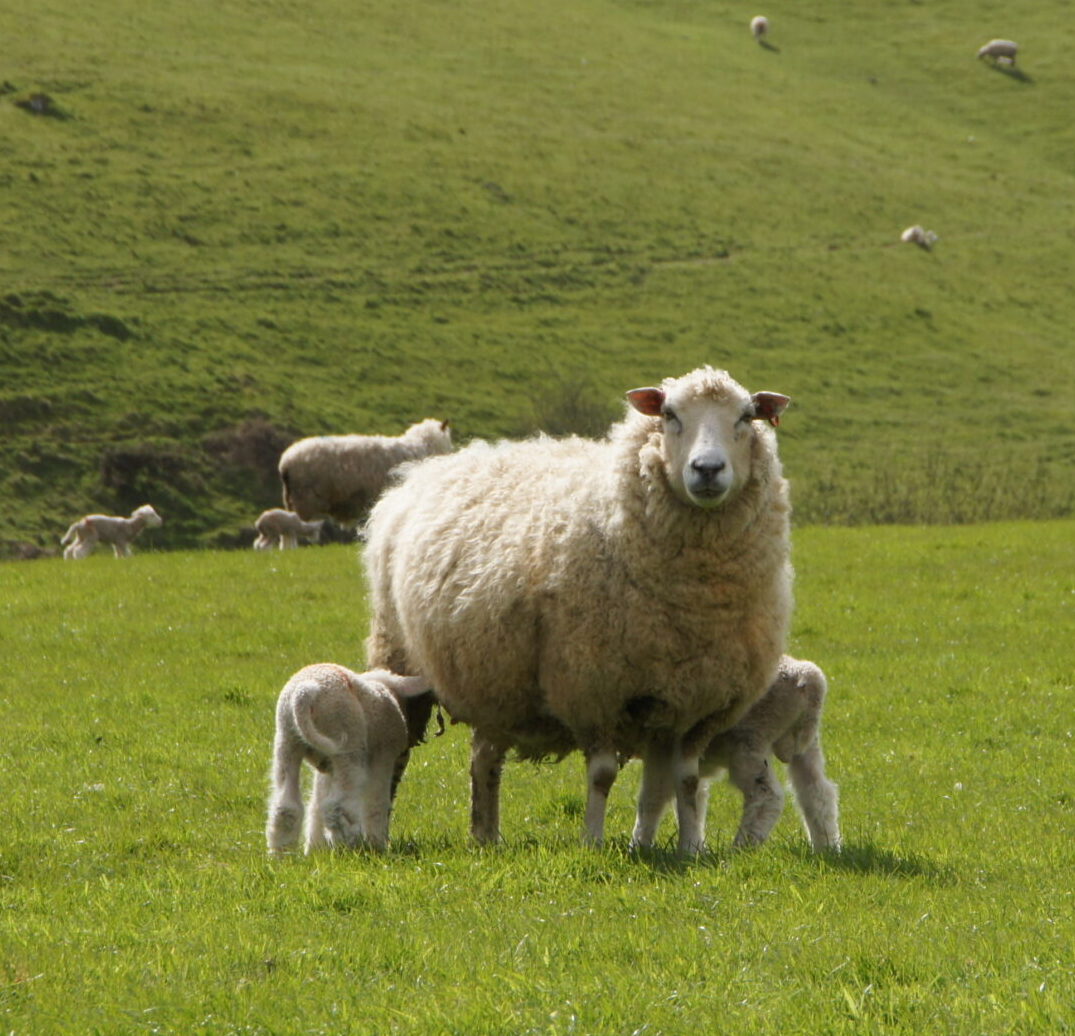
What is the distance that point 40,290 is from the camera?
45.2m

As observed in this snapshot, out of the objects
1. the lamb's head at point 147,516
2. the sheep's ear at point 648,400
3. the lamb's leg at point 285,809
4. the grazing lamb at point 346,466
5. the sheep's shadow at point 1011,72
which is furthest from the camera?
the sheep's shadow at point 1011,72

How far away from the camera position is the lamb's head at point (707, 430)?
307 inches

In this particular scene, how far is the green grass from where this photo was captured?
5246 millimetres

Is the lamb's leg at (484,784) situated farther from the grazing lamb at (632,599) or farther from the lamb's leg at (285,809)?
the lamb's leg at (285,809)

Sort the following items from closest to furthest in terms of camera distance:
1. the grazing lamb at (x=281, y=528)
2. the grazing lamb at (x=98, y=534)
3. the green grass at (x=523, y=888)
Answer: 1. the green grass at (x=523, y=888)
2. the grazing lamb at (x=98, y=534)
3. the grazing lamb at (x=281, y=528)

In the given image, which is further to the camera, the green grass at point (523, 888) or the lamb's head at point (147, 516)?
the lamb's head at point (147, 516)

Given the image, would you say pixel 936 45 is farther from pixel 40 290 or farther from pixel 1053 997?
pixel 1053 997

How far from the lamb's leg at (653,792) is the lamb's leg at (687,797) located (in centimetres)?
7

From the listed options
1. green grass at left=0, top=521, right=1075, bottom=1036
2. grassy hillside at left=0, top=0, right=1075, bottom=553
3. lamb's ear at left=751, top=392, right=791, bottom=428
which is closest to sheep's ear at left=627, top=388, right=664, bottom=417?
lamb's ear at left=751, top=392, right=791, bottom=428

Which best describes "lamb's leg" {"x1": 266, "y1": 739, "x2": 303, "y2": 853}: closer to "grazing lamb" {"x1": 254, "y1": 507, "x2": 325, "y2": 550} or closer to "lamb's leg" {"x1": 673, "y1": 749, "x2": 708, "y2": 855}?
"lamb's leg" {"x1": 673, "y1": 749, "x2": 708, "y2": 855}

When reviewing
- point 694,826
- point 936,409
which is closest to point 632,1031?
point 694,826

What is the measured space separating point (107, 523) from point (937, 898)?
966 inches

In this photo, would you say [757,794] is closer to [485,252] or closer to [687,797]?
[687,797]

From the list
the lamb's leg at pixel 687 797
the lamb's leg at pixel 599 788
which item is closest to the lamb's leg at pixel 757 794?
the lamb's leg at pixel 687 797
